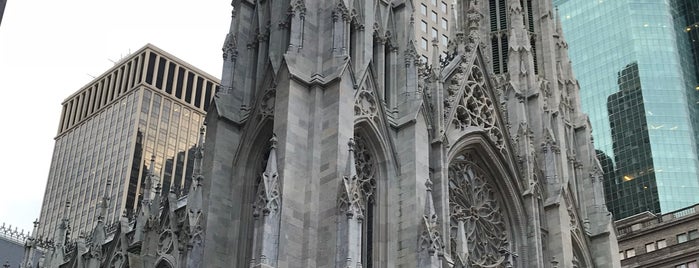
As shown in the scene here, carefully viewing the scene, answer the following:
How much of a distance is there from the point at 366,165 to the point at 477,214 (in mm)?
8677

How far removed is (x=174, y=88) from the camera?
126 meters

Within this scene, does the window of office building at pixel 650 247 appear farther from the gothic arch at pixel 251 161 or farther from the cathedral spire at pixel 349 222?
the cathedral spire at pixel 349 222

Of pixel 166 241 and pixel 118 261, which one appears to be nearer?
pixel 166 241

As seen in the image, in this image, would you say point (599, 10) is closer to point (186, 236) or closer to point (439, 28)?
point (439, 28)

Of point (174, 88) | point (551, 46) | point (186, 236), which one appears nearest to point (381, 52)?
point (186, 236)

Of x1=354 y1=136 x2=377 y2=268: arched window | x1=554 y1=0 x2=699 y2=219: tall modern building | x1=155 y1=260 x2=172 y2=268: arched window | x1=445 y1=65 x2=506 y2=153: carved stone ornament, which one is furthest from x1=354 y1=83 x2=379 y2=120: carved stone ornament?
x1=554 y1=0 x2=699 y2=219: tall modern building

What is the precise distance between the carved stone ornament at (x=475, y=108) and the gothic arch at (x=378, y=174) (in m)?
7.25

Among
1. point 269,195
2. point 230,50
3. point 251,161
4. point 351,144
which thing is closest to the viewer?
point 269,195

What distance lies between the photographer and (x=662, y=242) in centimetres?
6538

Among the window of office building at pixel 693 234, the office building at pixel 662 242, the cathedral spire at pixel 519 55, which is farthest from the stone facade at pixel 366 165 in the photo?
the window of office building at pixel 693 234

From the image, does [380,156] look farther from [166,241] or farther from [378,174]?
[166,241]

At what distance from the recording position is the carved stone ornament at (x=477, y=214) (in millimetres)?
42031

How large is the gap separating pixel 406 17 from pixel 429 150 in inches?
231

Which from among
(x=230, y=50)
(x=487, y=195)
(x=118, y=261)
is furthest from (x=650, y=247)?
(x=230, y=50)
